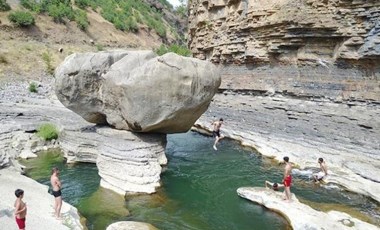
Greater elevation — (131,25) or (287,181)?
(131,25)

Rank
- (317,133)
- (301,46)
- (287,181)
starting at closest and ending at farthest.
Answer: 1. (287,181)
2. (317,133)
3. (301,46)

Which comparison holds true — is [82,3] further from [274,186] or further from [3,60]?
[274,186]

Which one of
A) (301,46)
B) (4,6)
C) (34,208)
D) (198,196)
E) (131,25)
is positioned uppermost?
(131,25)

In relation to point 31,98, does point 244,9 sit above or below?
above

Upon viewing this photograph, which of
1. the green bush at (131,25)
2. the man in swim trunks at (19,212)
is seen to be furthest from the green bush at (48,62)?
the man in swim trunks at (19,212)

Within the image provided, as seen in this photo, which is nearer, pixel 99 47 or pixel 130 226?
pixel 130 226

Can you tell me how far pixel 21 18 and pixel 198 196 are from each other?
1334 inches

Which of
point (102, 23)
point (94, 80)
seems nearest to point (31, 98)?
point (94, 80)

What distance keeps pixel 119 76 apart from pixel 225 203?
19.9 ft

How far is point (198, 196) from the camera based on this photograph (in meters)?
12.8

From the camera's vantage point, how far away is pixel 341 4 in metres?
17.5

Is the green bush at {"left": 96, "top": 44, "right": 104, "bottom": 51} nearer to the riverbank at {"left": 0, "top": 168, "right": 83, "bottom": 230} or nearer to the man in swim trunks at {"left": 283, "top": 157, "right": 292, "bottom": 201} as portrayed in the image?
the riverbank at {"left": 0, "top": 168, "right": 83, "bottom": 230}

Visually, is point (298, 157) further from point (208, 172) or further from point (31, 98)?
point (31, 98)

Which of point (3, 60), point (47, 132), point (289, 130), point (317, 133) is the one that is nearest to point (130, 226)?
point (47, 132)
